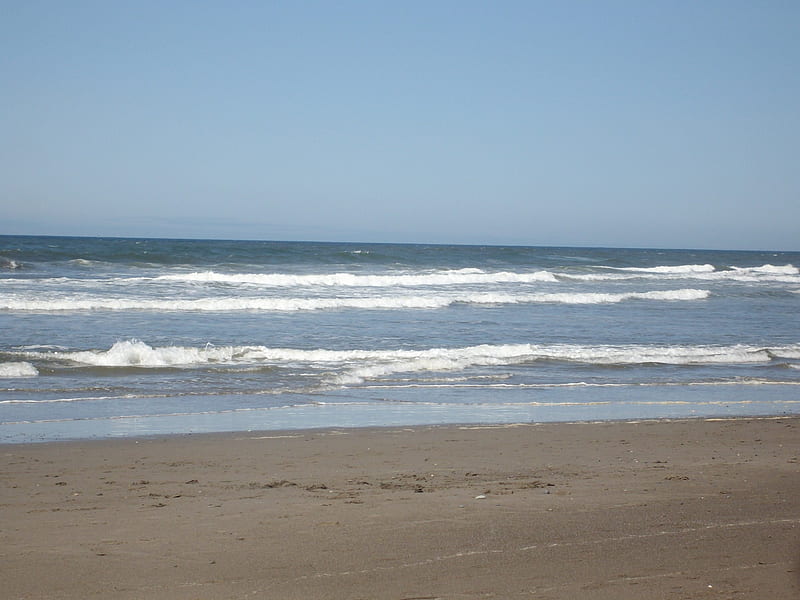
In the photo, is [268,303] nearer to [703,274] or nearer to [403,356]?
[403,356]

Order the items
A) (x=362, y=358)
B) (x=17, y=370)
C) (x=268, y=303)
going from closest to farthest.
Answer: (x=17, y=370) < (x=362, y=358) < (x=268, y=303)

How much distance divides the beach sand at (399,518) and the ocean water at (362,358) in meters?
1.64

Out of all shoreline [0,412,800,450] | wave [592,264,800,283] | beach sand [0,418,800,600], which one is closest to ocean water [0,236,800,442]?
shoreline [0,412,800,450]

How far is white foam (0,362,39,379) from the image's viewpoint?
1159 centimetres

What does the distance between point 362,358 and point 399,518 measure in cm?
887

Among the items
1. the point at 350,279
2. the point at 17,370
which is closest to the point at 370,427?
the point at 17,370

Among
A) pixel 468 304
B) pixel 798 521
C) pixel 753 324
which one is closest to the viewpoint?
pixel 798 521

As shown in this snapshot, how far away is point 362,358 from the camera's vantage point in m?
13.9

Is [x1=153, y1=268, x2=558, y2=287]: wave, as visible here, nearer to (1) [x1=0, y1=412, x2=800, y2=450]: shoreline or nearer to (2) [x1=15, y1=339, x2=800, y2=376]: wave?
(2) [x1=15, y1=339, x2=800, y2=376]: wave

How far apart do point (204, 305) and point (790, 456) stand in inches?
650

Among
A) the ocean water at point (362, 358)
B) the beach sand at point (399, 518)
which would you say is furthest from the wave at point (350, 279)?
the beach sand at point (399, 518)

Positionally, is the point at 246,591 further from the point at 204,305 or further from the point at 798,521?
the point at 204,305

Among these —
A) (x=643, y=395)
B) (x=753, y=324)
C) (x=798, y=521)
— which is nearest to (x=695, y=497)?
(x=798, y=521)

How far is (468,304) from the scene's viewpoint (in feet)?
81.2
